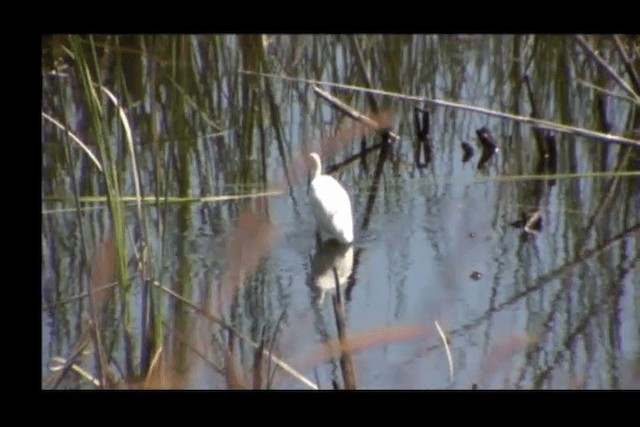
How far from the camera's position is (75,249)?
439 cm

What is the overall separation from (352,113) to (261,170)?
544mm

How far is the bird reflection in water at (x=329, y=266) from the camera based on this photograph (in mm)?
4211

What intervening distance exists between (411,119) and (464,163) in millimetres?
600

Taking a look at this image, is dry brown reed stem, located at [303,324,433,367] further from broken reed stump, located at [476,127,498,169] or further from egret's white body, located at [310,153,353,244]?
broken reed stump, located at [476,127,498,169]

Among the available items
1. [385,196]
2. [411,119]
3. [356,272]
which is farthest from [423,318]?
[411,119]

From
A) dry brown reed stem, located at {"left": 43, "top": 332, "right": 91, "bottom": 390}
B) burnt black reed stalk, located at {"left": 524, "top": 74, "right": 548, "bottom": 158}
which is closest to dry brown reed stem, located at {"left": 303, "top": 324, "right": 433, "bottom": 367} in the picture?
dry brown reed stem, located at {"left": 43, "top": 332, "right": 91, "bottom": 390}

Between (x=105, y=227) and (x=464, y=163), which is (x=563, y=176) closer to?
(x=464, y=163)

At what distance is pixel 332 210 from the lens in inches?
175

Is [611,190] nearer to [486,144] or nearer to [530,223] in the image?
[530,223]

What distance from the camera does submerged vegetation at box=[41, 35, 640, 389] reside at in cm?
338

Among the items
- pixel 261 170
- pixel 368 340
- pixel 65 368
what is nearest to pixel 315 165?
pixel 261 170

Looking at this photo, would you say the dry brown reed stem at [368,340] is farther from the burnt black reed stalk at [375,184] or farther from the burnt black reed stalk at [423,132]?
the burnt black reed stalk at [423,132]

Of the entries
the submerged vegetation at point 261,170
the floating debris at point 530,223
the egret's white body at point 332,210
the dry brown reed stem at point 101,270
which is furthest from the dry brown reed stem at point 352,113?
the dry brown reed stem at point 101,270

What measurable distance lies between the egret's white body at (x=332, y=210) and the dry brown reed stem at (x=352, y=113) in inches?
32.5
